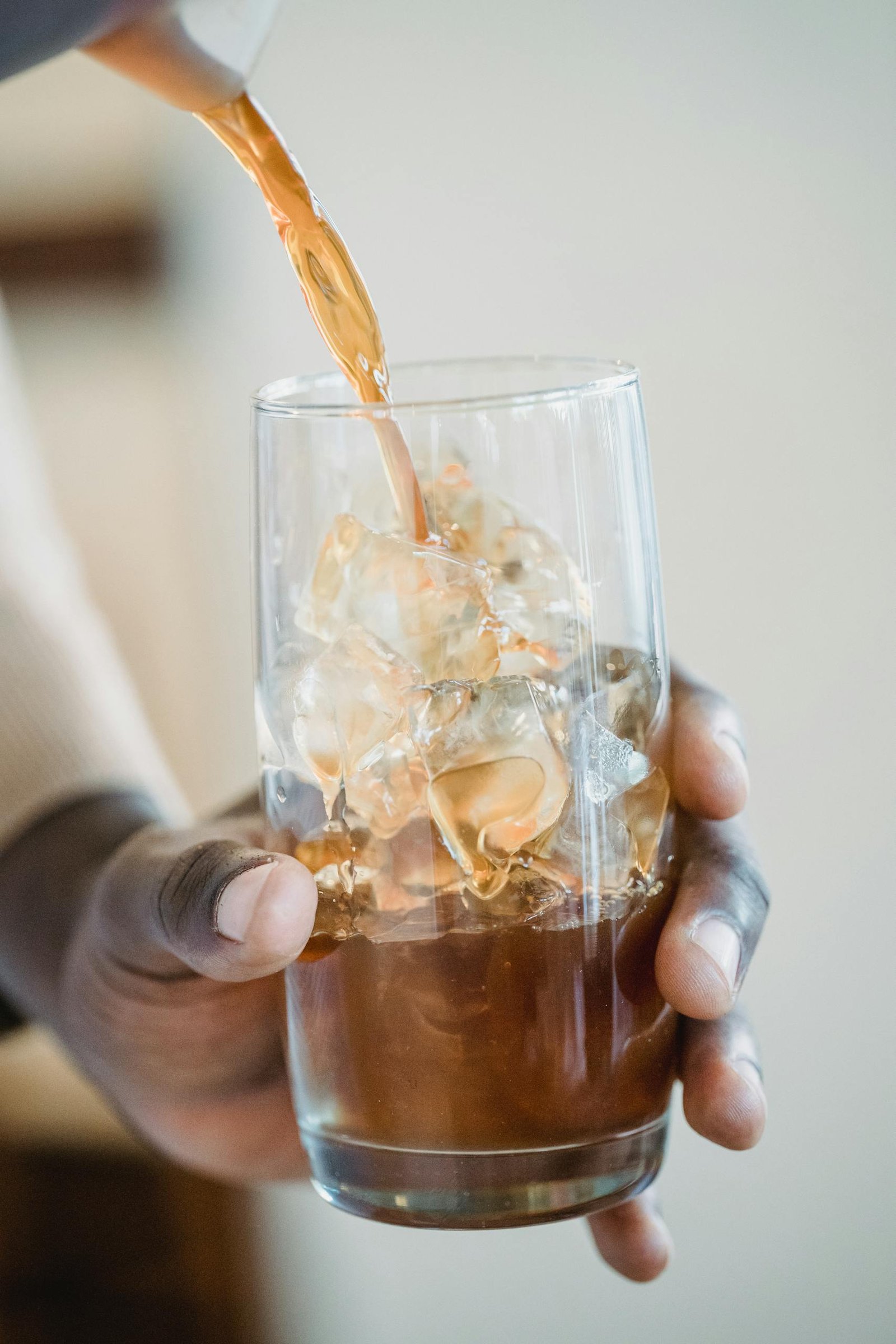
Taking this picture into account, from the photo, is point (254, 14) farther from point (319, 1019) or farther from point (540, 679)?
point (319, 1019)

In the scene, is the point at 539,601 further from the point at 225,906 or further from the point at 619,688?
the point at 225,906

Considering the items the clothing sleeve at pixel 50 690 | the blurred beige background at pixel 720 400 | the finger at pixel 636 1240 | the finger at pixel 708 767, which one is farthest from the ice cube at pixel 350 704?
the blurred beige background at pixel 720 400

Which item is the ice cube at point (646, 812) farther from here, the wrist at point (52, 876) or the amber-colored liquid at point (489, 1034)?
the wrist at point (52, 876)

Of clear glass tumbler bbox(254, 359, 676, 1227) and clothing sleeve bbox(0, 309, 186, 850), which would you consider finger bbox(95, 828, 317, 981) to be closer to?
clear glass tumbler bbox(254, 359, 676, 1227)

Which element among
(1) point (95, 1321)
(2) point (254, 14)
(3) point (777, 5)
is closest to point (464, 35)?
(3) point (777, 5)

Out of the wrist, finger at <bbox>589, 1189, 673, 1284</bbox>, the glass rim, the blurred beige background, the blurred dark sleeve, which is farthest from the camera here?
the blurred beige background

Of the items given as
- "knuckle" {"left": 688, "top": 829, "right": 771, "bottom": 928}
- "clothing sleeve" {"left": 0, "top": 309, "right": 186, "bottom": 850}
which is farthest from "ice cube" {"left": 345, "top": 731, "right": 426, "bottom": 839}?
"clothing sleeve" {"left": 0, "top": 309, "right": 186, "bottom": 850}
